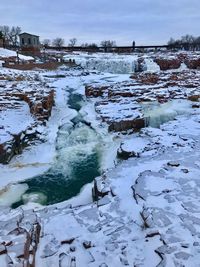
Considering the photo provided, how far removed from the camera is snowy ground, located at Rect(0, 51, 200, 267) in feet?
19.2

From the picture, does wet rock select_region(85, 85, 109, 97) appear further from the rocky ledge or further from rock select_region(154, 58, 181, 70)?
rock select_region(154, 58, 181, 70)

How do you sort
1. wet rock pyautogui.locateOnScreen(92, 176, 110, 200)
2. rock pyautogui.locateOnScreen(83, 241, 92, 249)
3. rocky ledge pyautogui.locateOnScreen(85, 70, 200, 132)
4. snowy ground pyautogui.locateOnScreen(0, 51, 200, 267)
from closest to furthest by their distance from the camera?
1. snowy ground pyautogui.locateOnScreen(0, 51, 200, 267)
2. rock pyautogui.locateOnScreen(83, 241, 92, 249)
3. wet rock pyautogui.locateOnScreen(92, 176, 110, 200)
4. rocky ledge pyautogui.locateOnScreen(85, 70, 200, 132)

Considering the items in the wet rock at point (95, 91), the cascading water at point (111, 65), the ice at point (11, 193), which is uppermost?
the cascading water at point (111, 65)

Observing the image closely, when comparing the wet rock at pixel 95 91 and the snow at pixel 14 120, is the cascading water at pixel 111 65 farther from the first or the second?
the snow at pixel 14 120

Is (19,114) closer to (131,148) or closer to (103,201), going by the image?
(131,148)

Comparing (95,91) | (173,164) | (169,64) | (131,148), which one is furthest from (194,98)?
(169,64)

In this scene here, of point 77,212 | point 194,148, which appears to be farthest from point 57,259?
point 194,148

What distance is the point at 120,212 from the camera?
284 inches

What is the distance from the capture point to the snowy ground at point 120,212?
584 cm

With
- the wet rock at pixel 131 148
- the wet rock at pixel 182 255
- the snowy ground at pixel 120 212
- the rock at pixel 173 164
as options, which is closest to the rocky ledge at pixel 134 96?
the snowy ground at pixel 120 212

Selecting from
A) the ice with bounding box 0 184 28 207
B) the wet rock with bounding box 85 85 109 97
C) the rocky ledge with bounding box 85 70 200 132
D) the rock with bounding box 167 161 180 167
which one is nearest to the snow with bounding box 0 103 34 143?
the ice with bounding box 0 184 28 207

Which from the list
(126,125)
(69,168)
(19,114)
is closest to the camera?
(69,168)

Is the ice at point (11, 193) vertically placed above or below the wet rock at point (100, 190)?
below

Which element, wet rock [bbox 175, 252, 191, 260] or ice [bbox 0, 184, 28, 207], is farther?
ice [bbox 0, 184, 28, 207]
